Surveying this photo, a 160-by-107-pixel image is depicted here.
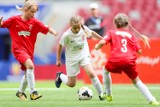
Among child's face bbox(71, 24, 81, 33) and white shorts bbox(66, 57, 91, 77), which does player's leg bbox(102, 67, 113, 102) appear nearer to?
white shorts bbox(66, 57, 91, 77)

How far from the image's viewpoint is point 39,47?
3547cm

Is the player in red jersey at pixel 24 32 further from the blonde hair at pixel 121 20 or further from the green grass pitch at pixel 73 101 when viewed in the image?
the blonde hair at pixel 121 20

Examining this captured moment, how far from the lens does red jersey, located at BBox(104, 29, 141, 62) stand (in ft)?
44.4

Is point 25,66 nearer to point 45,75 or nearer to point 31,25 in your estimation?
point 31,25

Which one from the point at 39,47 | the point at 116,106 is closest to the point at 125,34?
the point at 116,106

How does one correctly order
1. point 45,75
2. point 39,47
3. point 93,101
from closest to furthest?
point 93,101 < point 45,75 < point 39,47

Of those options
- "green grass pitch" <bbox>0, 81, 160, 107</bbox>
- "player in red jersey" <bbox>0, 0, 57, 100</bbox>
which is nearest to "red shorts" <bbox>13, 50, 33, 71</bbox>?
"player in red jersey" <bbox>0, 0, 57, 100</bbox>

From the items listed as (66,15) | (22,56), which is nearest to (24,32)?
(22,56)

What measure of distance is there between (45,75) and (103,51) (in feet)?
23.1

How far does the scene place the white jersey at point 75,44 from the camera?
1476 cm

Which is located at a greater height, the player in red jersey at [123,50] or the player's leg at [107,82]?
the player in red jersey at [123,50]

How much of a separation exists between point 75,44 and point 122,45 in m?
1.53

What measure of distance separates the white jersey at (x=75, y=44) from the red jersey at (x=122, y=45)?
50.9 inches

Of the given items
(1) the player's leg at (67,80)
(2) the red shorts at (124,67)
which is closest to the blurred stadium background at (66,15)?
(1) the player's leg at (67,80)
